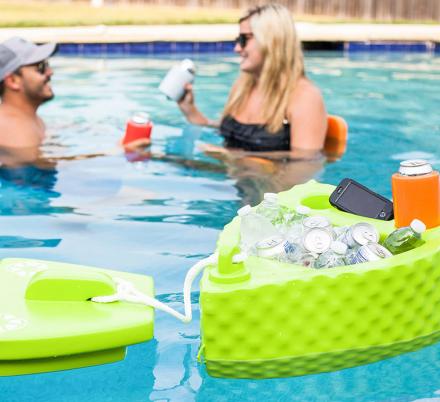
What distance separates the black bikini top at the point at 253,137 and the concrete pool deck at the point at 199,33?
5017 mm

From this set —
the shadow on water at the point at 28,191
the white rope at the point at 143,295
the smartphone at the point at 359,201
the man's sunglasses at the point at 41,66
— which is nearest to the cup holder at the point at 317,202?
the smartphone at the point at 359,201

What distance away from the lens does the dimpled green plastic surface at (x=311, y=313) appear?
2.14 metres

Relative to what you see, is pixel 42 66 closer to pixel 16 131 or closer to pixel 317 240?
pixel 16 131

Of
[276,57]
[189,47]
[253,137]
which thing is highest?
[276,57]

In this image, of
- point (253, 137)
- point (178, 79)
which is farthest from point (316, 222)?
point (178, 79)

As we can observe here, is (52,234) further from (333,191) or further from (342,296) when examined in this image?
(342,296)

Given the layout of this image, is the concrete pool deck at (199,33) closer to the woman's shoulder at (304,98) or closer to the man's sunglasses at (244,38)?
the man's sunglasses at (244,38)

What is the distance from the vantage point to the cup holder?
114 inches

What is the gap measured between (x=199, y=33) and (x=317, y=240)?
870 cm

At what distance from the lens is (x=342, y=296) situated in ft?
7.21

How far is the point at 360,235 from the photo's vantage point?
243 centimetres

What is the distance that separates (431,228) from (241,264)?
661mm

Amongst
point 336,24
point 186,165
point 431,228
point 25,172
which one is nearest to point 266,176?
point 186,165

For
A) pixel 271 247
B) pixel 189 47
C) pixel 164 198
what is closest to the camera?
pixel 271 247
